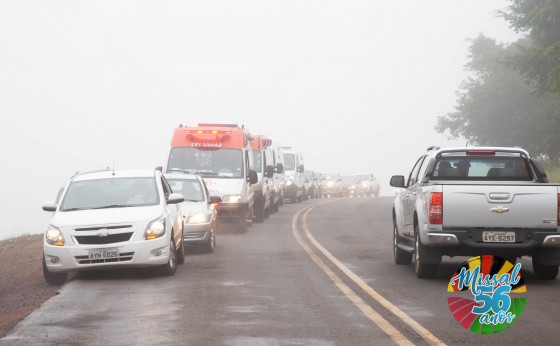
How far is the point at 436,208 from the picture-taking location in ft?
47.5

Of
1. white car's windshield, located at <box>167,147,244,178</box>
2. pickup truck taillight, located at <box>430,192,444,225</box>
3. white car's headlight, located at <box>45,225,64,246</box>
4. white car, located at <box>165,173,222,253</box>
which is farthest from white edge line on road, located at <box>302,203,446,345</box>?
white car's windshield, located at <box>167,147,244,178</box>

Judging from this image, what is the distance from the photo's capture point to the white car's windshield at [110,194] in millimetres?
16781

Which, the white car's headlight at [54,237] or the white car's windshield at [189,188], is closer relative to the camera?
the white car's headlight at [54,237]

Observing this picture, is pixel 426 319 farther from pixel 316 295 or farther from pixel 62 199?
pixel 62 199

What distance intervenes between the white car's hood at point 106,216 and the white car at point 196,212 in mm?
3979

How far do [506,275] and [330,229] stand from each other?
13956mm

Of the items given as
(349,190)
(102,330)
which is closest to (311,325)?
(102,330)

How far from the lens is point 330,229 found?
2939 centimetres

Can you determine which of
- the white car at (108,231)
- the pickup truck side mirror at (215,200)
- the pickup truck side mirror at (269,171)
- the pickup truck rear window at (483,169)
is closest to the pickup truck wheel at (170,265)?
the white car at (108,231)

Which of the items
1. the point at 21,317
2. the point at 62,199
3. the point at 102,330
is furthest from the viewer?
the point at 62,199

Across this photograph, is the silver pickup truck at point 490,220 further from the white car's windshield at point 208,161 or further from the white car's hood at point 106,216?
the white car's windshield at point 208,161

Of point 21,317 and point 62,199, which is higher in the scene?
point 62,199

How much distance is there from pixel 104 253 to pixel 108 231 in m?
0.32

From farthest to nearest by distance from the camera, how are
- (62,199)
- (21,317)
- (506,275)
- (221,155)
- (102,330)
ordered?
(221,155) → (62,199) → (506,275) → (21,317) → (102,330)
